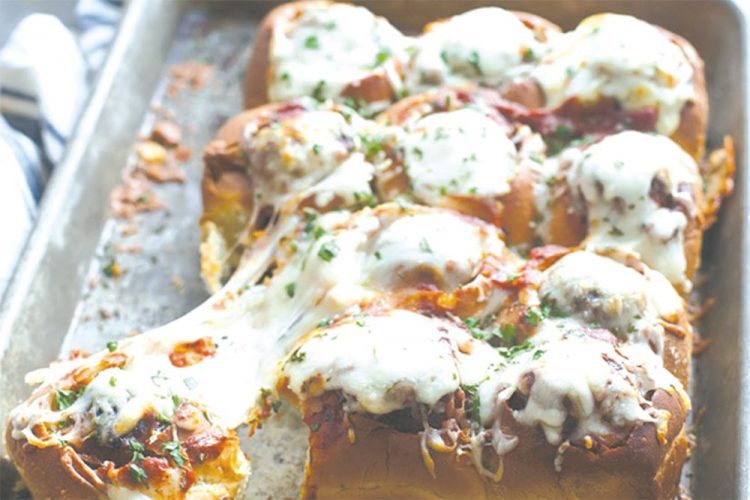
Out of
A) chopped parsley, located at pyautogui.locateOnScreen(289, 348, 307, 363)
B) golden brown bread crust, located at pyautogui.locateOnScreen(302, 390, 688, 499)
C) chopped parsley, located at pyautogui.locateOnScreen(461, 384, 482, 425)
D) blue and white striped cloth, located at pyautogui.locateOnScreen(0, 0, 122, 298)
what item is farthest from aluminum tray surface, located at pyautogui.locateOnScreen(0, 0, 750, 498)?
chopped parsley, located at pyautogui.locateOnScreen(461, 384, 482, 425)

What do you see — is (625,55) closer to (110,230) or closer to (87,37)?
(110,230)

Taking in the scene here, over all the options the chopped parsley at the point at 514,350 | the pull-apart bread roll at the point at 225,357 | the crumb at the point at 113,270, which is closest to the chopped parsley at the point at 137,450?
the pull-apart bread roll at the point at 225,357

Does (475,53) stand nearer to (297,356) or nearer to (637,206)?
(637,206)

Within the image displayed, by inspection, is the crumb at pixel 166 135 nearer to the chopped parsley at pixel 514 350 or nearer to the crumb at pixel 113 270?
the crumb at pixel 113 270

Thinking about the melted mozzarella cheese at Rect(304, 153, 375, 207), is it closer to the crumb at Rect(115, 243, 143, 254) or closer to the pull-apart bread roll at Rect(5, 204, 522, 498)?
the pull-apart bread roll at Rect(5, 204, 522, 498)

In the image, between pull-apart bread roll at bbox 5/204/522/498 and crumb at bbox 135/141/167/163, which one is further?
crumb at bbox 135/141/167/163

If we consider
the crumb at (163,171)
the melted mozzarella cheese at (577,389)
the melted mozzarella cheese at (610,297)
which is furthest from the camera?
the crumb at (163,171)

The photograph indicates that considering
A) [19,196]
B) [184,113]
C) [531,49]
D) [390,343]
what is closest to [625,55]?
[531,49]
